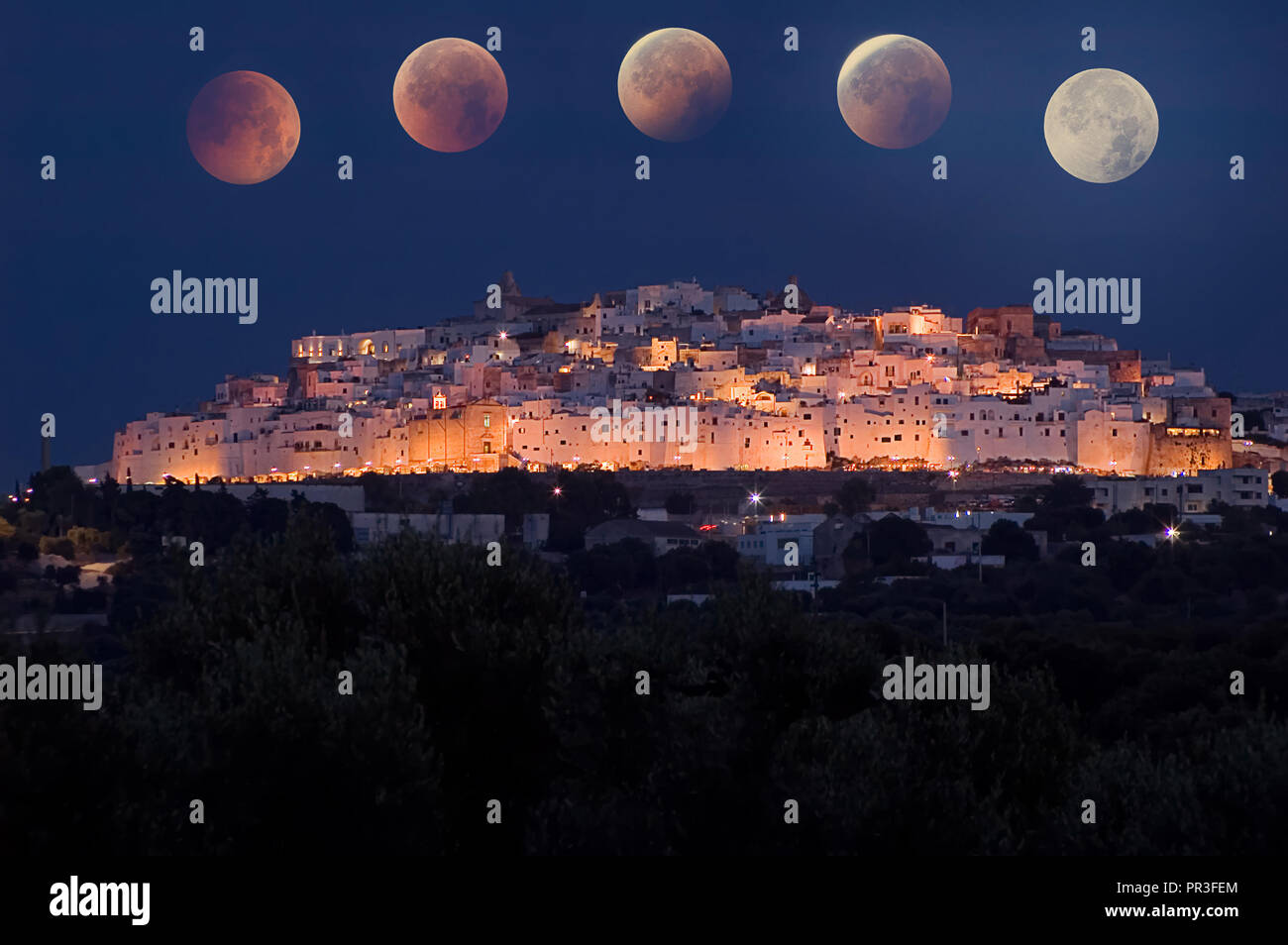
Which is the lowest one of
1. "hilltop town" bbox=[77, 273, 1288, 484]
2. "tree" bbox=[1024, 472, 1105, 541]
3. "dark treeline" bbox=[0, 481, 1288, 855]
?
"dark treeline" bbox=[0, 481, 1288, 855]

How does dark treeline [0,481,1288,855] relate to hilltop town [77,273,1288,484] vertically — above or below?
below

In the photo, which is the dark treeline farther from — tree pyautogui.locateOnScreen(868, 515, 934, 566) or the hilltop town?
the hilltop town

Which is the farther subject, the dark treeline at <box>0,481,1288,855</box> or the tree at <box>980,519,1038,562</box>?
the tree at <box>980,519,1038,562</box>

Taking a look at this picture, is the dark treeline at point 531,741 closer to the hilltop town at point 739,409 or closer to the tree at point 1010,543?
the tree at point 1010,543

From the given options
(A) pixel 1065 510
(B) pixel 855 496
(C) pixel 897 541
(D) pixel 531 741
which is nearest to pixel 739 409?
(B) pixel 855 496

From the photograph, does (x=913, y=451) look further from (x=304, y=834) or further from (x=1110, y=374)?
(x=304, y=834)

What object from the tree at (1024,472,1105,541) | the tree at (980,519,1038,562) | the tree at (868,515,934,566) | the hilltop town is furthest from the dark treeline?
the hilltop town

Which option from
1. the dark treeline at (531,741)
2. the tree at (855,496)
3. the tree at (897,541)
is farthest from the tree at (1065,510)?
the dark treeline at (531,741)
